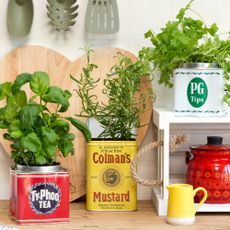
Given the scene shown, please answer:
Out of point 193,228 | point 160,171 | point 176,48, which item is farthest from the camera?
point 160,171

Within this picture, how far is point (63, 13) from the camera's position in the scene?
6.58 ft

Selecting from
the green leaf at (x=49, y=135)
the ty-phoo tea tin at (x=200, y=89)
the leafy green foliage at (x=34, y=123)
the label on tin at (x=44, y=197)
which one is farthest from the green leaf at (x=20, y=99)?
the ty-phoo tea tin at (x=200, y=89)

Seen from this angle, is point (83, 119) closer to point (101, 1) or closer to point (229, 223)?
point (101, 1)

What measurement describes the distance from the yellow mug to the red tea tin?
0.90 ft

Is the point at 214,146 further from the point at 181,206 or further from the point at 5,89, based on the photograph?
the point at 5,89

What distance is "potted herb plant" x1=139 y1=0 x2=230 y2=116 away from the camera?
1.83 meters

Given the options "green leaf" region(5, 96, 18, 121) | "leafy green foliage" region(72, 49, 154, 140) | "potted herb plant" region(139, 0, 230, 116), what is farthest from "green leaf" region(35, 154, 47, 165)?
"potted herb plant" region(139, 0, 230, 116)

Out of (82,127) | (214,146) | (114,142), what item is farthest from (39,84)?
(214,146)

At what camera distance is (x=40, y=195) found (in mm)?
1734

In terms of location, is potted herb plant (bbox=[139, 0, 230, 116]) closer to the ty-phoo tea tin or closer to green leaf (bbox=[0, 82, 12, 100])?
the ty-phoo tea tin

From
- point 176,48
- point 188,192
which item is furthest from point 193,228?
point 176,48

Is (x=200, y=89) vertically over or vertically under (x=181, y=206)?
over

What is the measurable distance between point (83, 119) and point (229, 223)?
1.79ft

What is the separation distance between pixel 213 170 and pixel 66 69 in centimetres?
54
